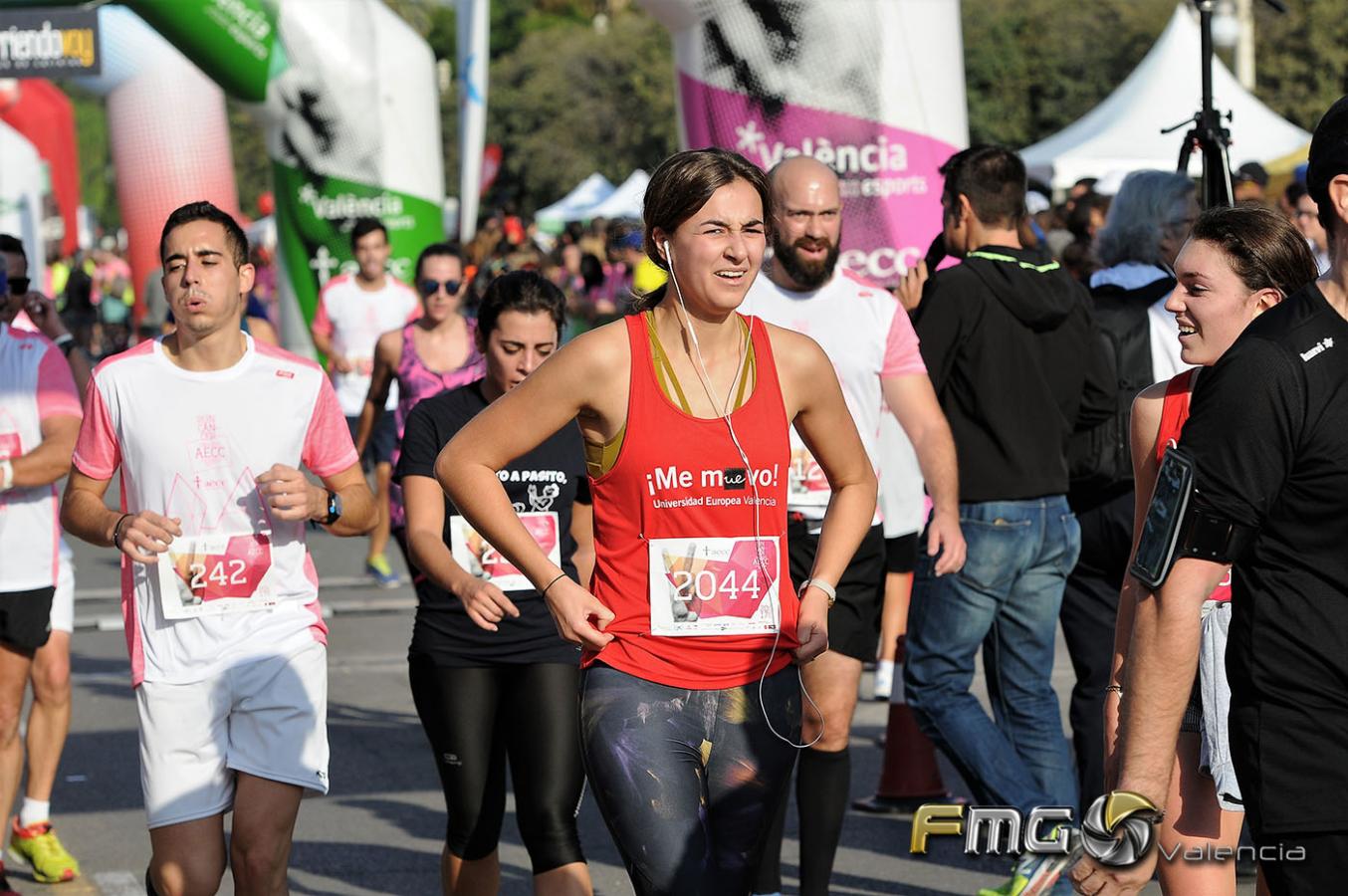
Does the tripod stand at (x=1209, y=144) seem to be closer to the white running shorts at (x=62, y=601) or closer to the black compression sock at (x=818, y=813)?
the black compression sock at (x=818, y=813)

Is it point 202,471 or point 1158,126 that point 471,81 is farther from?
point 202,471

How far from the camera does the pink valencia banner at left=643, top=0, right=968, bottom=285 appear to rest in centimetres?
805

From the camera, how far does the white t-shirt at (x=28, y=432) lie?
591 cm

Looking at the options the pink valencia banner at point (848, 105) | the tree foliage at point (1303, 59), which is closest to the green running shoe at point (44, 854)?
the pink valencia banner at point (848, 105)

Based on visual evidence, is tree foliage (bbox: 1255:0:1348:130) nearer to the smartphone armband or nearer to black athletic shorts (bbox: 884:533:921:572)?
black athletic shorts (bbox: 884:533:921:572)

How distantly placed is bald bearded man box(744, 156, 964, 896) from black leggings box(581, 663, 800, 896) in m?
1.70

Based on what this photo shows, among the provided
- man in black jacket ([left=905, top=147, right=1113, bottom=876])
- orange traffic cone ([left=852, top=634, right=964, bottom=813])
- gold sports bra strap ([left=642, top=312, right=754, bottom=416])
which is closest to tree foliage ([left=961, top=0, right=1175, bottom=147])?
orange traffic cone ([left=852, top=634, right=964, bottom=813])

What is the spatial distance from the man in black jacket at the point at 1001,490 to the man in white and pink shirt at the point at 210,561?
192 centimetres

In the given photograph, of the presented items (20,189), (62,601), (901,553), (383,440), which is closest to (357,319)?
(383,440)

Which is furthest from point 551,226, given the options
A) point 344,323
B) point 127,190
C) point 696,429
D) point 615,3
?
point 615,3

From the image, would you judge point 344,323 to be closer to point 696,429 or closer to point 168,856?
point 168,856

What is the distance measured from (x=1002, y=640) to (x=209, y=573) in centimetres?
248

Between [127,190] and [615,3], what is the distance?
199ft

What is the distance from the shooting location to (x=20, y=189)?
80.0ft
